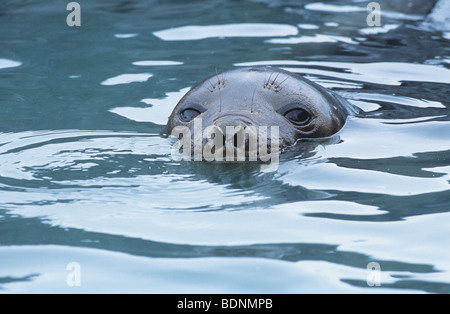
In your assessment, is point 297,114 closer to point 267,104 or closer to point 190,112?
point 267,104

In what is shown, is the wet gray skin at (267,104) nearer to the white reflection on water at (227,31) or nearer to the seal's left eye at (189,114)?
the seal's left eye at (189,114)

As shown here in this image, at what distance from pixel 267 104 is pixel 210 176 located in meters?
1.02

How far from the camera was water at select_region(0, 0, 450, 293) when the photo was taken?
10.4 ft

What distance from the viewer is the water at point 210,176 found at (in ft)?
10.4

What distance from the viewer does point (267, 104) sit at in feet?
17.3

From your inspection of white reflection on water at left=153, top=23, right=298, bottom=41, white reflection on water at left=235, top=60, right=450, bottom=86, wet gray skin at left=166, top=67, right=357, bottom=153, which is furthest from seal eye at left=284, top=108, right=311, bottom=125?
white reflection on water at left=153, top=23, right=298, bottom=41

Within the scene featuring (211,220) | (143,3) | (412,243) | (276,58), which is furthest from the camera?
(143,3)

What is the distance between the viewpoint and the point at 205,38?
8562 mm

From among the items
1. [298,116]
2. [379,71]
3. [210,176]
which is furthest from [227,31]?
[210,176]

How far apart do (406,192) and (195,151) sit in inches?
52.8

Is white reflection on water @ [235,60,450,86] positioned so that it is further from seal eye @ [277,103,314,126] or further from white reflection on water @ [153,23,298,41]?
seal eye @ [277,103,314,126]

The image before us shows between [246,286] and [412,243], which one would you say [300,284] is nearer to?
[246,286]

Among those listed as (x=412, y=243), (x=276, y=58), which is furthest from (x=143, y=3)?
(x=412, y=243)

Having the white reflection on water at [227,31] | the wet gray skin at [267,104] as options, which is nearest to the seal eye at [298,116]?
the wet gray skin at [267,104]
